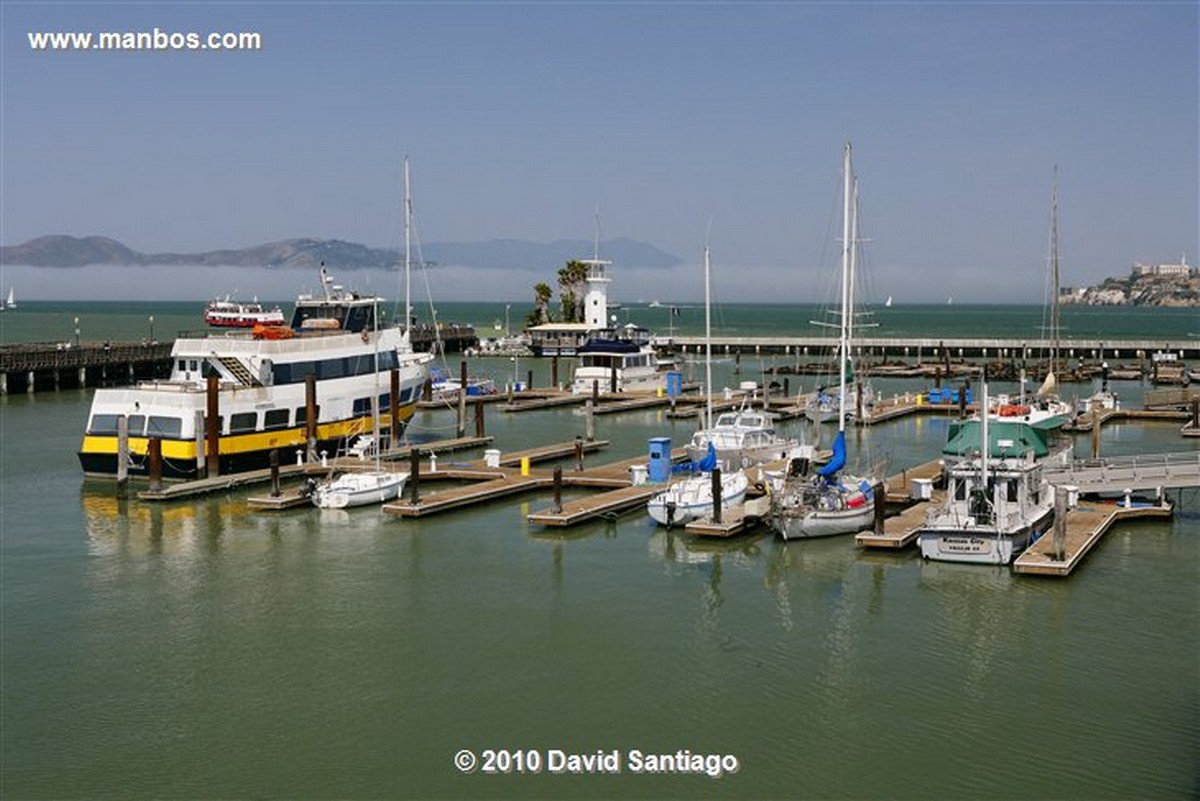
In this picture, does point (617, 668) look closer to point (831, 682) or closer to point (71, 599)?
point (831, 682)

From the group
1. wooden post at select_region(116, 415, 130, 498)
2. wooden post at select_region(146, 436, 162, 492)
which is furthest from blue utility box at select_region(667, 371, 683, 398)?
wooden post at select_region(146, 436, 162, 492)

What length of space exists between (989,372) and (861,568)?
6566cm

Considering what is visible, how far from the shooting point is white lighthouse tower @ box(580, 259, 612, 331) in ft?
358

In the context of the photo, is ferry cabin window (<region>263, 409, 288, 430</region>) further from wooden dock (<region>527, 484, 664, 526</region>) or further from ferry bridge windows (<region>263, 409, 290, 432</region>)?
wooden dock (<region>527, 484, 664, 526</region>)

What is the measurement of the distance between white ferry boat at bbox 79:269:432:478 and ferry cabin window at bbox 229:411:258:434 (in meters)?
0.04

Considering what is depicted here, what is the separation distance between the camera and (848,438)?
5897 cm

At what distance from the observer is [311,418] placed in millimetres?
47062

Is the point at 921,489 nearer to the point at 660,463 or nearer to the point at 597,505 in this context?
the point at 660,463

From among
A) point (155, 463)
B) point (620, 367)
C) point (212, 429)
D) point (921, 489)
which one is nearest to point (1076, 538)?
point (921, 489)

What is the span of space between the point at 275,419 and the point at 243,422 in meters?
1.67

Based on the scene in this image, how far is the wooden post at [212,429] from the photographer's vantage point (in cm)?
4275

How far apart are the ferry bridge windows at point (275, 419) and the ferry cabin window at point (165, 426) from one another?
3.61 metres

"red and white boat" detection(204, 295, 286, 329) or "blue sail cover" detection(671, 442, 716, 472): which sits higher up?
"red and white boat" detection(204, 295, 286, 329)

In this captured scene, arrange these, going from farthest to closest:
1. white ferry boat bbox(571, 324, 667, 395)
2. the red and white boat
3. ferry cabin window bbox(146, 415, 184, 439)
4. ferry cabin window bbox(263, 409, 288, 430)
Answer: the red and white boat
white ferry boat bbox(571, 324, 667, 395)
ferry cabin window bbox(263, 409, 288, 430)
ferry cabin window bbox(146, 415, 184, 439)
